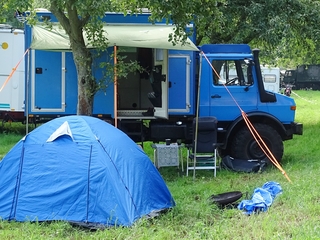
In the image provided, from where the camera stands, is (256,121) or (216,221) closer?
(216,221)

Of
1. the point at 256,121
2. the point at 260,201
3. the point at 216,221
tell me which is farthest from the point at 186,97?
the point at 216,221

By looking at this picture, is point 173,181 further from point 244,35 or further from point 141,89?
point 244,35

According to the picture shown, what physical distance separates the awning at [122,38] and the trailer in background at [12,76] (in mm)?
4871

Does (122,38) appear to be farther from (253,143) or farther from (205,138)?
(253,143)

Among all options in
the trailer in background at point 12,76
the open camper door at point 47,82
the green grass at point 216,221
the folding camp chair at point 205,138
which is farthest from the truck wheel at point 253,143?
the trailer in background at point 12,76

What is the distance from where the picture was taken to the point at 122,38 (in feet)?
31.9

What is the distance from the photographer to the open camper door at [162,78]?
1018 centimetres

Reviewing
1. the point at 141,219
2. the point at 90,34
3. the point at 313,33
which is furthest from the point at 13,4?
the point at 313,33

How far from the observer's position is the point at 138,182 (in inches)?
266

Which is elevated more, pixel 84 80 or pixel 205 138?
pixel 84 80

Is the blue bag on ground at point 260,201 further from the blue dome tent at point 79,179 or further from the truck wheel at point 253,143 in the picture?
the truck wheel at point 253,143

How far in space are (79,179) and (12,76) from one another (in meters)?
8.93

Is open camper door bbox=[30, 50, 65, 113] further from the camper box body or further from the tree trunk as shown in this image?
the tree trunk

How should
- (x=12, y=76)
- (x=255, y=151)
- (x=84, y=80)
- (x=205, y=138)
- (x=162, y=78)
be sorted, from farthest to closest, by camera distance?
1. (x=12, y=76)
2. (x=255, y=151)
3. (x=162, y=78)
4. (x=205, y=138)
5. (x=84, y=80)
